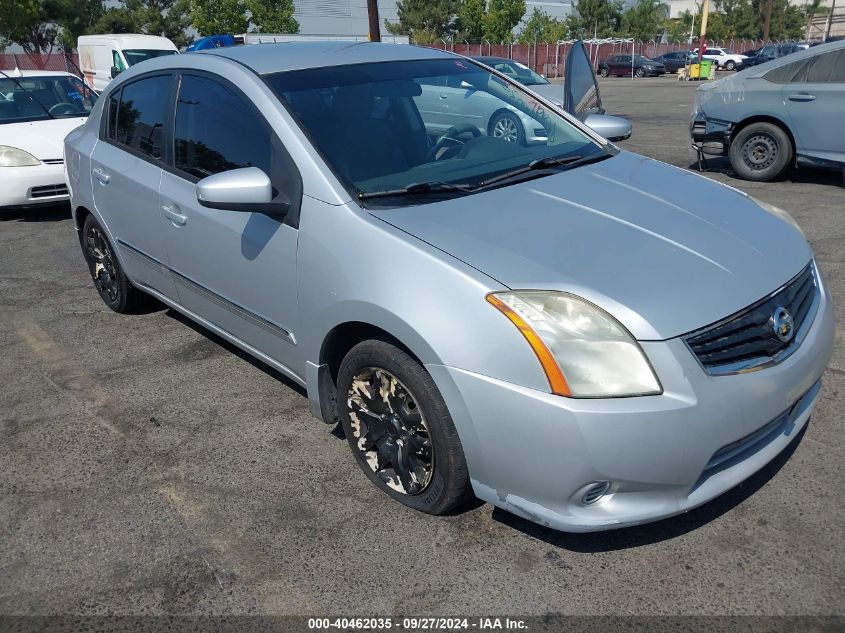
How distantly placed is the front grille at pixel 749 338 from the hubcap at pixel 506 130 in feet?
4.85

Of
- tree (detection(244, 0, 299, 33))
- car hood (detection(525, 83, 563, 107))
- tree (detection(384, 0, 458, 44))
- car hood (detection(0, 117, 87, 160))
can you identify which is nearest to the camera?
car hood (detection(0, 117, 87, 160))

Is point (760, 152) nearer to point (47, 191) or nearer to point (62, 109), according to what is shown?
point (47, 191)

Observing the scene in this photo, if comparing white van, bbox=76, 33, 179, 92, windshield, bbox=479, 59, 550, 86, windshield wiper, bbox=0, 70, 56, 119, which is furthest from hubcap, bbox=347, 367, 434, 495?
white van, bbox=76, 33, 179, 92

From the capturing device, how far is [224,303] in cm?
364

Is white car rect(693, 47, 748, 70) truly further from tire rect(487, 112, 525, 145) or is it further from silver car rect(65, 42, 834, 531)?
silver car rect(65, 42, 834, 531)

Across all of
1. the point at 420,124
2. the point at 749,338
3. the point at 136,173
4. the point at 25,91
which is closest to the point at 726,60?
the point at 25,91

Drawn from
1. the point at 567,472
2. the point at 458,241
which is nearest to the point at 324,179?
the point at 458,241

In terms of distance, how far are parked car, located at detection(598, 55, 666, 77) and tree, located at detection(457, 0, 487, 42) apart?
686 inches

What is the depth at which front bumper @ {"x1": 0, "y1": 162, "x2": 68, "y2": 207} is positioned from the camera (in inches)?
309

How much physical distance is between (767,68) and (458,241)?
24.6 ft

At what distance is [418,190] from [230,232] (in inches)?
35.7

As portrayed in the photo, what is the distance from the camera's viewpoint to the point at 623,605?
2.45 meters

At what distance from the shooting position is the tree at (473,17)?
5844 centimetres

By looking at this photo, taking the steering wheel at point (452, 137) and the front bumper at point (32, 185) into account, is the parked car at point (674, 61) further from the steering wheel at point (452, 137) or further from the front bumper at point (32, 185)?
the steering wheel at point (452, 137)
